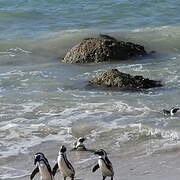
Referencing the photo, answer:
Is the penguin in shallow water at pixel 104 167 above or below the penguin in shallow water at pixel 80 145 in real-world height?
above

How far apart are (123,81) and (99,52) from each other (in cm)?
343

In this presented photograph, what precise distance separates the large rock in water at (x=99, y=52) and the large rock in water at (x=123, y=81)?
2.98 m

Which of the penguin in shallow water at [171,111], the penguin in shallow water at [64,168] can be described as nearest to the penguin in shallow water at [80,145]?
the penguin in shallow water at [64,168]

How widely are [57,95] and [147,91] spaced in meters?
2.16

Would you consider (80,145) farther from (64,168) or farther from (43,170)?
(43,170)

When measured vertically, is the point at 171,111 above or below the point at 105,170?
below

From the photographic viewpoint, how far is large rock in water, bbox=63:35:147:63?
59.8 feet

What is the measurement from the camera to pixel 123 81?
14984 millimetres

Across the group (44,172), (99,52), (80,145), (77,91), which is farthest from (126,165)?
(99,52)

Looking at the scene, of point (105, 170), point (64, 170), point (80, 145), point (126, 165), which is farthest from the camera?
point (80, 145)

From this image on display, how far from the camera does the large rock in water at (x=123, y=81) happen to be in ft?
49.0

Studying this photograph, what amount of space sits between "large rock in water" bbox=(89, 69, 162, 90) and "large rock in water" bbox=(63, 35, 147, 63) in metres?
2.98

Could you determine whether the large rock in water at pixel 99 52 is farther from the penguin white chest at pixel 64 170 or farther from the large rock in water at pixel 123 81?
the penguin white chest at pixel 64 170

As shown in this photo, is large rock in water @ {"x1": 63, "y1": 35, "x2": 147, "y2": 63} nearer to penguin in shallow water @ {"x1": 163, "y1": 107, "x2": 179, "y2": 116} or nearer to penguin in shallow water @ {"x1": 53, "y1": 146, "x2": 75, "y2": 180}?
penguin in shallow water @ {"x1": 163, "y1": 107, "x2": 179, "y2": 116}
